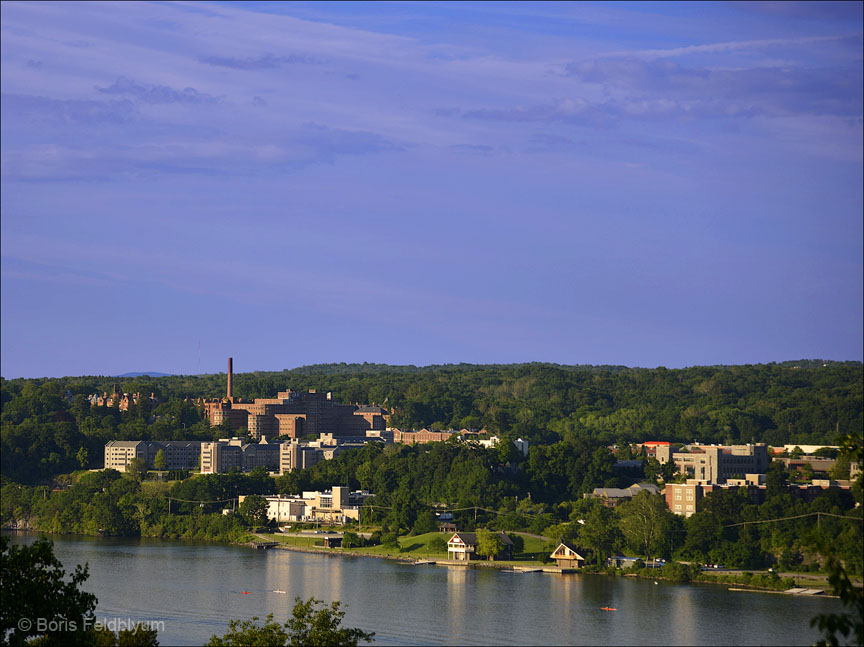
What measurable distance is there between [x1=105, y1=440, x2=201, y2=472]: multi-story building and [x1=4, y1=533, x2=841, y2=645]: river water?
23622 mm

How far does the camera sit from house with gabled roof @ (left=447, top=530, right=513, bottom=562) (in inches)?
1484

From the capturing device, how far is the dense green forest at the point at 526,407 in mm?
61750

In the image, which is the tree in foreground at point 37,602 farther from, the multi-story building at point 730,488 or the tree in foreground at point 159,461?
the tree in foreground at point 159,461

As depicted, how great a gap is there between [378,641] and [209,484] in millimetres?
27550

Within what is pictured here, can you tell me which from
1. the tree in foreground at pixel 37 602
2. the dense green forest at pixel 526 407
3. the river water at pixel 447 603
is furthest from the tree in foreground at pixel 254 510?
the tree in foreground at pixel 37 602

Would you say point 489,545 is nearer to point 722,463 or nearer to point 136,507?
point 722,463

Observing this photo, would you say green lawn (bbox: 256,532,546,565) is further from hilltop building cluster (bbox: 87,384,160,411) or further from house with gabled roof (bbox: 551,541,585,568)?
hilltop building cluster (bbox: 87,384,160,411)

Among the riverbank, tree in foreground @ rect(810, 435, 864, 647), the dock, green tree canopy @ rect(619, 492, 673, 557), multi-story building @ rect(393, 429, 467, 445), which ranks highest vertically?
multi-story building @ rect(393, 429, 467, 445)

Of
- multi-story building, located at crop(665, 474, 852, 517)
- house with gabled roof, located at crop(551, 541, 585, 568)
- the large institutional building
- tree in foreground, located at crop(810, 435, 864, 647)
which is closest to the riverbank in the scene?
house with gabled roof, located at crop(551, 541, 585, 568)

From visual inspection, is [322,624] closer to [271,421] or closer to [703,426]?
[703,426]

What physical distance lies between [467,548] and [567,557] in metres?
3.49

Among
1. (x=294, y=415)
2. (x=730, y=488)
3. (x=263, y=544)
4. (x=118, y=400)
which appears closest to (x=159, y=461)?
(x=294, y=415)

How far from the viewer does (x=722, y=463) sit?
47.5m

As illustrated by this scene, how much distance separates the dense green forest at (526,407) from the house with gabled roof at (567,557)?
23346 millimetres
